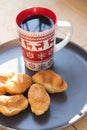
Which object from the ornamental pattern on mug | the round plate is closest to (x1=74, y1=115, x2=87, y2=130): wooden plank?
the round plate

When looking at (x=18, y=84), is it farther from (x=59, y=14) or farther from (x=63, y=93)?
(x=59, y=14)

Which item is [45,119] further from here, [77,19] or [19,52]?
[77,19]

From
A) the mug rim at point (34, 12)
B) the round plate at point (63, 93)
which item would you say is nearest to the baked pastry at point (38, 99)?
the round plate at point (63, 93)

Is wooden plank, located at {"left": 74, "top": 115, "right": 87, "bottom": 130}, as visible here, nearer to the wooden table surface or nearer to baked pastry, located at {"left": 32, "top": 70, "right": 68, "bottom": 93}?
baked pastry, located at {"left": 32, "top": 70, "right": 68, "bottom": 93}

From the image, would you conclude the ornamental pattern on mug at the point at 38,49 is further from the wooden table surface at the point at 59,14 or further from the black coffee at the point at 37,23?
the wooden table surface at the point at 59,14

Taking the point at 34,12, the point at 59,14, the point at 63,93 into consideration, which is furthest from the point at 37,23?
the point at 59,14

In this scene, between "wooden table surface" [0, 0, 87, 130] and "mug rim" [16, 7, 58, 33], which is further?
"wooden table surface" [0, 0, 87, 130]

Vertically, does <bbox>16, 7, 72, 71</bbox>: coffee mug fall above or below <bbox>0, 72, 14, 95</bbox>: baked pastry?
above
